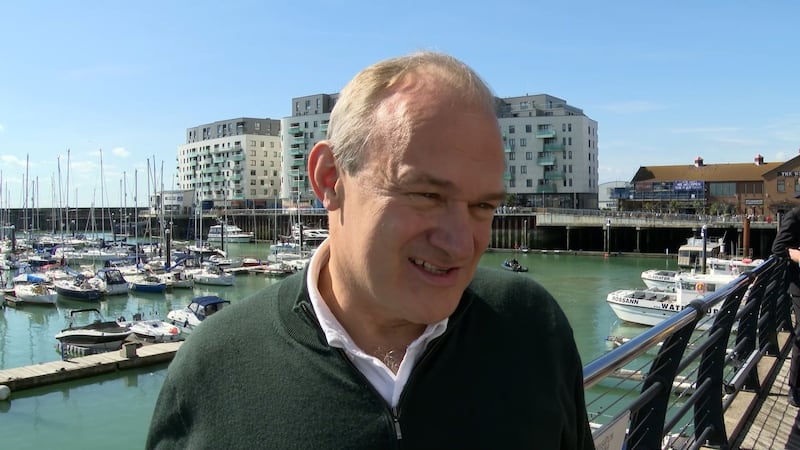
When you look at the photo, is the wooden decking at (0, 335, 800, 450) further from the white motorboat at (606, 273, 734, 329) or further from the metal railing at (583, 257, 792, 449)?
the white motorboat at (606, 273, 734, 329)

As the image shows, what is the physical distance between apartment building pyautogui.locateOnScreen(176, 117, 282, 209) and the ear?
98287 mm

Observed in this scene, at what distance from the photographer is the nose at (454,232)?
1289 millimetres

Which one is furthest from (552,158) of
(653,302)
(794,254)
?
(794,254)

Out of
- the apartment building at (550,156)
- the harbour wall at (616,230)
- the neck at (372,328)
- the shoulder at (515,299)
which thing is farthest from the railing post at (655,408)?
the apartment building at (550,156)

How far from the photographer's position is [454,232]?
51.0 inches

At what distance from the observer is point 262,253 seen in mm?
66000

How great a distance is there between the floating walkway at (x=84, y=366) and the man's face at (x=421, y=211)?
62.2 ft

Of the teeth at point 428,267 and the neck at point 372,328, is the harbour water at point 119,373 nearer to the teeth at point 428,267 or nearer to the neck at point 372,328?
the neck at point 372,328

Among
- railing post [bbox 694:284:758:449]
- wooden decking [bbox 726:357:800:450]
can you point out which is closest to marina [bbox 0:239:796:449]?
wooden decking [bbox 726:357:800:450]

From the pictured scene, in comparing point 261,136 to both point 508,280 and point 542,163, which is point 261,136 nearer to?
point 542,163

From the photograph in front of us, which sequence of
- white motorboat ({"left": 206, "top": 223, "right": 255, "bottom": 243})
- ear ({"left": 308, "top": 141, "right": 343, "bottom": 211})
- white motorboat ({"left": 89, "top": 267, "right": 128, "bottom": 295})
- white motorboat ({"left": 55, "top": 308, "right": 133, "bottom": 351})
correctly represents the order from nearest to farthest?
ear ({"left": 308, "top": 141, "right": 343, "bottom": 211}) → white motorboat ({"left": 55, "top": 308, "right": 133, "bottom": 351}) → white motorboat ({"left": 89, "top": 267, "right": 128, "bottom": 295}) → white motorboat ({"left": 206, "top": 223, "right": 255, "bottom": 243})

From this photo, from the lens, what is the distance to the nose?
4.23ft

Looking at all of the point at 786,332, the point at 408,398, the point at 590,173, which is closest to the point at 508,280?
the point at 408,398

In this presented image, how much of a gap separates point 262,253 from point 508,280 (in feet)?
217
